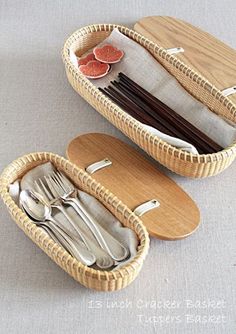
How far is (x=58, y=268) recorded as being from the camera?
78cm

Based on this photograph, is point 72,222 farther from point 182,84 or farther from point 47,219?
point 182,84

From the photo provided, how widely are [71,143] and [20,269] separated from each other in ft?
0.82

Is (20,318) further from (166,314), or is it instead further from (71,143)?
(71,143)

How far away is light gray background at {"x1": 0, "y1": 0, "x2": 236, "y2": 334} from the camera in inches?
28.7

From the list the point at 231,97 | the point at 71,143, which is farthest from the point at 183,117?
the point at 71,143

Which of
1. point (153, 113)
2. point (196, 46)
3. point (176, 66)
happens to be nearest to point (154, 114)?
point (153, 113)

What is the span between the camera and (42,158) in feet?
2.83

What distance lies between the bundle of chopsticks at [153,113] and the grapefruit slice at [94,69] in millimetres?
34

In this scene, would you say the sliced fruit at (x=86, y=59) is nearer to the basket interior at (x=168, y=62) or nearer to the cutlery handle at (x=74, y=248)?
the basket interior at (x=168, y=62)

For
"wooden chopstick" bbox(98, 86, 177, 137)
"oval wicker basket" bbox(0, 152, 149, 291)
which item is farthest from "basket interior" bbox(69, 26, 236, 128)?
"oval wicker basket" bbox(0, 152, 149, 291)

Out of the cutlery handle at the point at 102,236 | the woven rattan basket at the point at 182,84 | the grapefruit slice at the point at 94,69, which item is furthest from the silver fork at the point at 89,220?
the grapefruit slice at the point at 94,69

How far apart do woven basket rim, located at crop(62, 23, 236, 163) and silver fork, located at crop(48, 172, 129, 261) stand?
0.14 m

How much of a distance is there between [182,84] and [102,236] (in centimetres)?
38

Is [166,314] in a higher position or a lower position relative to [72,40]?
lower
